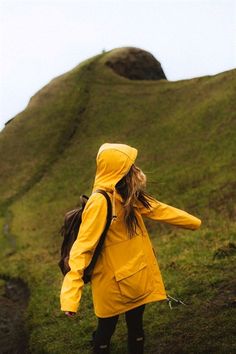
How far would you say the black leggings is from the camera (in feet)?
23.7

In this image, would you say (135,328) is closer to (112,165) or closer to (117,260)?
(117,260)

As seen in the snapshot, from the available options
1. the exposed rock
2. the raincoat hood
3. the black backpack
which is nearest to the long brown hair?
the raincoat hood

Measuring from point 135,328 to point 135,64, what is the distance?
5726 centimetres

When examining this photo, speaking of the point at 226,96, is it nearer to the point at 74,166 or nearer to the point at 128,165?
the point at 74,166

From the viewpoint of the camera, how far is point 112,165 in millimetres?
7121

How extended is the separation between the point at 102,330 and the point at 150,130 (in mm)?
35376

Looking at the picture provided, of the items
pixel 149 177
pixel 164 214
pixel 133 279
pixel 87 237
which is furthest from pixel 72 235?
pixel 149 177

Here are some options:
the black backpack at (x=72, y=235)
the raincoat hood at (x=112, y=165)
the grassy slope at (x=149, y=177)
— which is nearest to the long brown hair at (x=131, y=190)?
the raincoat hood at (x=112, y=165)

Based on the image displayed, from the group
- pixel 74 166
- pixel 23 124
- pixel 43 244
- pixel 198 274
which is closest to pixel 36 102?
pixel 23 124

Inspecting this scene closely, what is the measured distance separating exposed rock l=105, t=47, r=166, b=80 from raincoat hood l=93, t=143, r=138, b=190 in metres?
54.3

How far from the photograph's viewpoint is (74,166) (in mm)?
40250

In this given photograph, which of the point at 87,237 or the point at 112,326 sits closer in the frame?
the point at 87,237

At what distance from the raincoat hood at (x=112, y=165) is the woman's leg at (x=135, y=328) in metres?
1.75

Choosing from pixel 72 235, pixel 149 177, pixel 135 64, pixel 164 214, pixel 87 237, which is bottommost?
pixel 135 64
